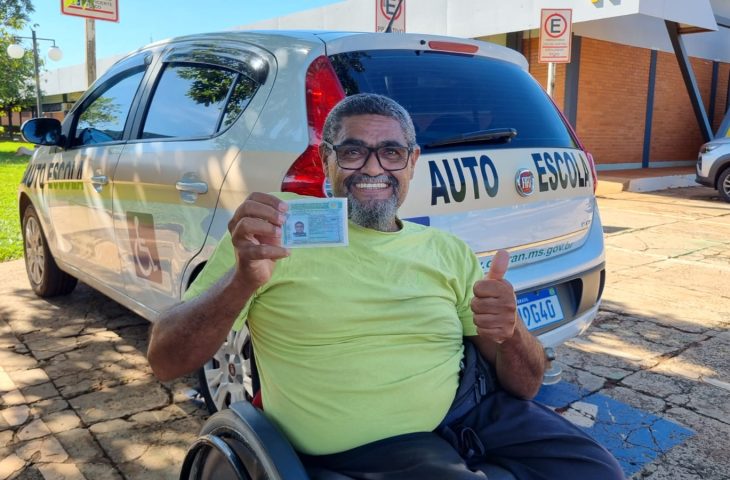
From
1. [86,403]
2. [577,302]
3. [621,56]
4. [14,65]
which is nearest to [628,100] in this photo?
[621,56]

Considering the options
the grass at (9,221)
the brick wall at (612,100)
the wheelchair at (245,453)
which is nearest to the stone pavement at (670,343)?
the wheelchair at (245,453)

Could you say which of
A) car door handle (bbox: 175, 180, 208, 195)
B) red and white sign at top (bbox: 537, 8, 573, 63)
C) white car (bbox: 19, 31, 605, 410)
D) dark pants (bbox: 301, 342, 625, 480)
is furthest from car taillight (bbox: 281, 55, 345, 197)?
red and white sign at top (bbox: 537, 8, 573, 63)

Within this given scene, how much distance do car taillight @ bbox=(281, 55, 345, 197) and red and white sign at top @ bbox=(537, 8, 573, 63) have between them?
5.75 m

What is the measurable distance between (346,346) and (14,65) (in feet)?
111

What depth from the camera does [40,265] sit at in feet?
15.8

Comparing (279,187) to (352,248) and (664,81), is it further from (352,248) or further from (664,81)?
(664,81)

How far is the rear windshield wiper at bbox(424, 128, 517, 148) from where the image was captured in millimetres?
2480

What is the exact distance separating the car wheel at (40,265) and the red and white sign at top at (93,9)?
1.92 meters

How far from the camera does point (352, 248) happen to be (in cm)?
177

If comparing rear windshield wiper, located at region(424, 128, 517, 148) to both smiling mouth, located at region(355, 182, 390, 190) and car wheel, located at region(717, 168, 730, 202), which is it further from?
car wheel, located at region(717, 168, 730, 202)

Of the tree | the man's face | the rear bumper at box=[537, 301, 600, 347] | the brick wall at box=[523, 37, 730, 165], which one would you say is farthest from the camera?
the tree

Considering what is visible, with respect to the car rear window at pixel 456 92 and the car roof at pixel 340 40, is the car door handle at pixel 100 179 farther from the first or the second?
the car rear window at pixel 456 92

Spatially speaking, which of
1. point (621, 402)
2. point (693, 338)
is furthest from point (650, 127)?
point (621, 402)

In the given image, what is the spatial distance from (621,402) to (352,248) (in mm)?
Result: 2132
